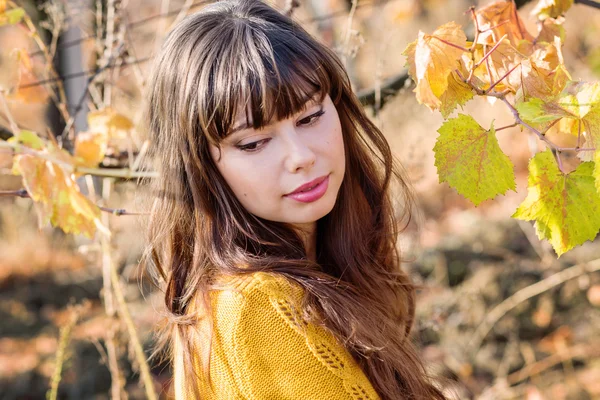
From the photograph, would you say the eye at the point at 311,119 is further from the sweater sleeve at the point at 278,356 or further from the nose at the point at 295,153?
the sweater sleeve at the point at 278,356

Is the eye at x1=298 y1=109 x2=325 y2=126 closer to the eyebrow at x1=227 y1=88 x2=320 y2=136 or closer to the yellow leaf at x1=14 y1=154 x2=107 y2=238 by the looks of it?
the eyebrow at x1=227 y1=88 x2=320 y2=136

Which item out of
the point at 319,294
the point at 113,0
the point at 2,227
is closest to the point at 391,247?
the point at 319,294

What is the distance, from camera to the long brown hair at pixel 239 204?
1.25m

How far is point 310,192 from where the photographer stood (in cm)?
129

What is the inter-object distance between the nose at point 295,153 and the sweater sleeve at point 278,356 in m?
0.22

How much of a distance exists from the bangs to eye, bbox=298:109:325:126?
28 mm

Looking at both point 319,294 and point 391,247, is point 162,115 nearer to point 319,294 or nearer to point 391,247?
point 319,294

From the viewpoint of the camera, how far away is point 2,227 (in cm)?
588

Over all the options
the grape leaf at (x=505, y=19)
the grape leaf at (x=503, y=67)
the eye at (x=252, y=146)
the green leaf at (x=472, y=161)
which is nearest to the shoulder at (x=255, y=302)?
the eye at (x=252, y=146)

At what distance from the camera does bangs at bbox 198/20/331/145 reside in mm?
1221

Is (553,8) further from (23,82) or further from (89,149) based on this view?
(23,82)

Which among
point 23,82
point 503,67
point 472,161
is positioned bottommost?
point 23,82

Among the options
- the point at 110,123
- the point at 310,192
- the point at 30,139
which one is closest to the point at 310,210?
the point at 310,192

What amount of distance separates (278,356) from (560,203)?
1.82 feet
